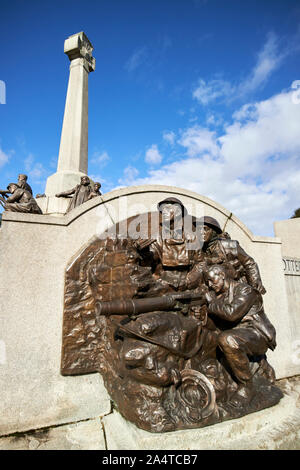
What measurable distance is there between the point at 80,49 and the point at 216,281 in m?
10.7

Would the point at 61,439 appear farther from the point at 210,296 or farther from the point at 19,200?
the point at 19,200

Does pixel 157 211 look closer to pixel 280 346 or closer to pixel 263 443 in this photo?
pixel 263 443

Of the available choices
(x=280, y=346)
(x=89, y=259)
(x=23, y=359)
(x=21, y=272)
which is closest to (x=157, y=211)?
(x=89, y=259)

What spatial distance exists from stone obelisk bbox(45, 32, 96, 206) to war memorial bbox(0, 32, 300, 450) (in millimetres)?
5179

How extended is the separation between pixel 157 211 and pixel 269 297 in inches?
113

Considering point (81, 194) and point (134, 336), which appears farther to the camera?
point (81, 194)

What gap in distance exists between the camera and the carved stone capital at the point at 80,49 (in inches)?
396

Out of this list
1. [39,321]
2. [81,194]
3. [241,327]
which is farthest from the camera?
[81,194]

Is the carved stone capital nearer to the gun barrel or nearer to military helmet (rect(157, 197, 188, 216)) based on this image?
military helmet (rect(157, 197, 188, 216))

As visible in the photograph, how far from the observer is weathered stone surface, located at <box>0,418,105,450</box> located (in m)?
2.87

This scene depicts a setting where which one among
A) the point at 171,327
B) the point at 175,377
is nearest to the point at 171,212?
the point at 171,327

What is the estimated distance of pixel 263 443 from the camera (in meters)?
2.59

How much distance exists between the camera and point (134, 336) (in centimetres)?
291

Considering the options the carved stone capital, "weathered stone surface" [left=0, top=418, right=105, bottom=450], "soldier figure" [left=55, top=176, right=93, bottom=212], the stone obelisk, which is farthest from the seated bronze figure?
the carved stone capital
